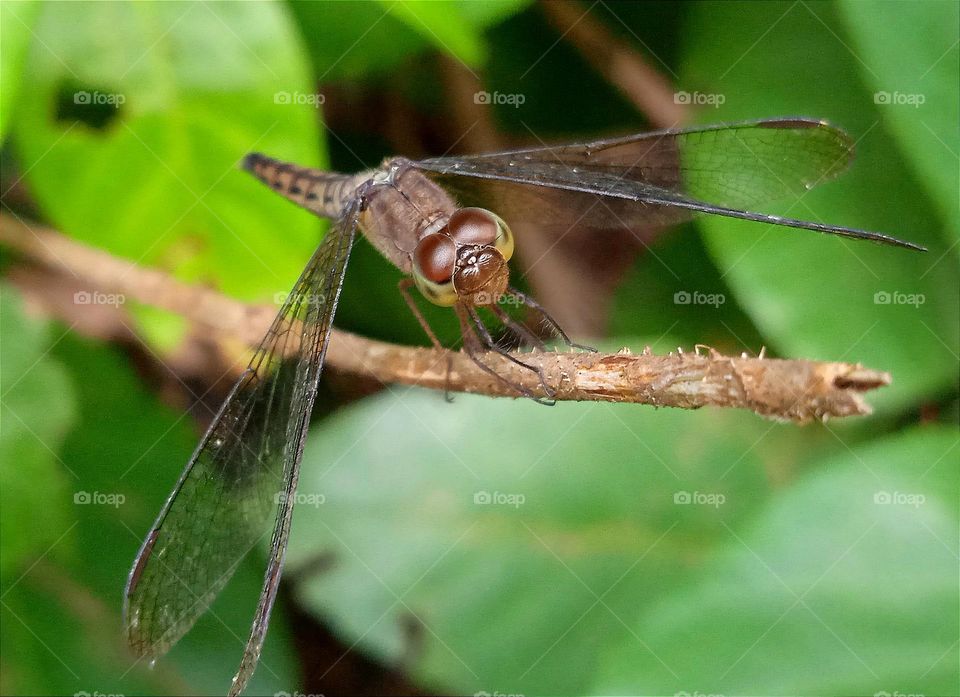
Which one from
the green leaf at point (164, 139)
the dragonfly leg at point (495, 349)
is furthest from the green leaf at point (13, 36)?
the dragonfly leg at point (495, 349)

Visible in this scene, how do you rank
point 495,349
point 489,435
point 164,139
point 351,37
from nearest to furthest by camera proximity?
1. point 495,349
2. point 164,139
3. point 489,435
4. point 351,37

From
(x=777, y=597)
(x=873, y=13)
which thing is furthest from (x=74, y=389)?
(x=873, y=13)

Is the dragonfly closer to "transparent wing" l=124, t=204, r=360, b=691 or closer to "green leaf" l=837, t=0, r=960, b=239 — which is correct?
"transparent wing" l=124, t=204, r=360, b=691

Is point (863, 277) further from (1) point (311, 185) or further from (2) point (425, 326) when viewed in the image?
(1) point (311, 185)

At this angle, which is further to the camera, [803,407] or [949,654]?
[949,654]

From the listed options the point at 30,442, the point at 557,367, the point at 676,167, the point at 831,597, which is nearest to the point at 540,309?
the point at 557,367

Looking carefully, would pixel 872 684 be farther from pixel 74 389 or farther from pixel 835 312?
pixel 74 389
